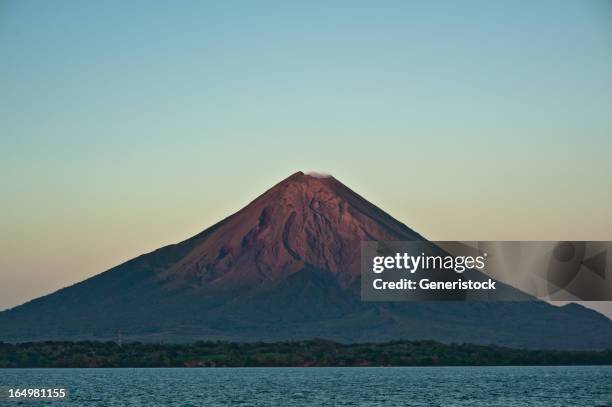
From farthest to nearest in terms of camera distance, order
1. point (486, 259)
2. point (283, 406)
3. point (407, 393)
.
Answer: point (407, 393) < point (283, 406) < point (486, 259)

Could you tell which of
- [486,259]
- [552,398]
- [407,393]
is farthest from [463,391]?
[486,259]

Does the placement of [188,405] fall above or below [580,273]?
below

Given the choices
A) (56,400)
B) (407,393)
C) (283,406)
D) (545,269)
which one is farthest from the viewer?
(407,393)

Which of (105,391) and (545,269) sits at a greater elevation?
(545,269)

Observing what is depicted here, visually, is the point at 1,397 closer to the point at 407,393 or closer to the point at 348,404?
the point at 348,404

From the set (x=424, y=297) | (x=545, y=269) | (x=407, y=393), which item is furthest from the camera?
(x=407, y=393)

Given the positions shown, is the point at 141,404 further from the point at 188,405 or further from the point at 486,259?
the point at 486,259

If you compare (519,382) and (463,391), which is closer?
(463,391)

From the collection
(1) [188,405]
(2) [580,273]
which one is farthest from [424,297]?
(1) [188,405]

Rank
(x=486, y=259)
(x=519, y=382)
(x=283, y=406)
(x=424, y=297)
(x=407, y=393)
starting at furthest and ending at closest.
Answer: (x=519, y=382) < (x=407, y=393) < (x=283, y=406) < (x=424, y=297) < (x=486, y=259)
